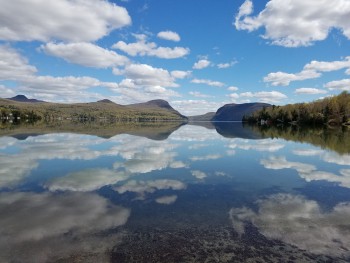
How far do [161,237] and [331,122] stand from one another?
15458cm

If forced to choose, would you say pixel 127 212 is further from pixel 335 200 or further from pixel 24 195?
pixel 335 200

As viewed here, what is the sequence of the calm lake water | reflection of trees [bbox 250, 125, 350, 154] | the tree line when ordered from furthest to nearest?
the tree line, reflection of trees [bbox 250, 125, 350, 154], the calm lake water

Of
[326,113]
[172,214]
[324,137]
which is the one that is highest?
[326,113]

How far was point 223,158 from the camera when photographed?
40.7 metres

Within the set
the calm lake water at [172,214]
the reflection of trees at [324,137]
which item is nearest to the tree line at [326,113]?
the reflection of trees at [324,137]

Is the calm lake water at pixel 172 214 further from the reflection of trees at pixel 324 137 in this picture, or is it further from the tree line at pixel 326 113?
the tree line at pixel 326 113

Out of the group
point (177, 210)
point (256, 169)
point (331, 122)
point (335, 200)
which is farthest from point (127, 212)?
point (331, 122)

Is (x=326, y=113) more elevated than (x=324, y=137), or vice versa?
(x=326, y=113)

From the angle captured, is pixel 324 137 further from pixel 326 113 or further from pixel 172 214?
pixel 326 113

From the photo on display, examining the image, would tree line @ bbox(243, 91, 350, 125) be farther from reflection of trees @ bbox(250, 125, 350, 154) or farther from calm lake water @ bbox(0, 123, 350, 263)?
calm lake water @ bbox(0, 123, 350, 263)

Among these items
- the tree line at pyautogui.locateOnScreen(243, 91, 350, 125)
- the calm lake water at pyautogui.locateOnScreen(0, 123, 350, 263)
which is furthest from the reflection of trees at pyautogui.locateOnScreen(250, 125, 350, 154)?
the tree line at pyautogui.locateOnScreen(243, 91, 350, 125)

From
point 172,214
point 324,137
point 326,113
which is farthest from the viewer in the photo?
point 326,113

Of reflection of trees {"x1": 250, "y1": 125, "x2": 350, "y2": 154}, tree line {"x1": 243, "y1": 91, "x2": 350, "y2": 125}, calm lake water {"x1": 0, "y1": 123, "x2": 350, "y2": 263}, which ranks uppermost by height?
tree line {"x1": 243, "y1": 91, "x2": 350, "y2": 125}

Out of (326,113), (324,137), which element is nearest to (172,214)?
(324,137)
